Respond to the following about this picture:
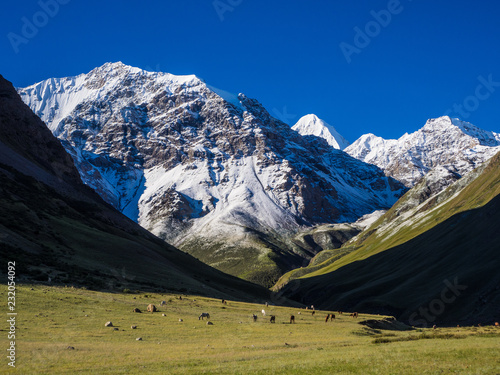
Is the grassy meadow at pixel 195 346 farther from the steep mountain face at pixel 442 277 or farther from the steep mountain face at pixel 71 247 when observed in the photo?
the steep mountain face at pixel 442 277

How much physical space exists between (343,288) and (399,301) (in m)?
55.9

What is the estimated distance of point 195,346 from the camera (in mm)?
38469

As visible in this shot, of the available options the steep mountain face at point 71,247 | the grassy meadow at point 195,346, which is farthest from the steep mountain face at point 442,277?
the grassy meadow at point 195,346

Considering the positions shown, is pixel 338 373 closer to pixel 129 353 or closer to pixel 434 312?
pixel 129 353

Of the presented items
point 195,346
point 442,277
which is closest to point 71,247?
point 195,346

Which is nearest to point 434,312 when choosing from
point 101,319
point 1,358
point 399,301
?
point 399,301

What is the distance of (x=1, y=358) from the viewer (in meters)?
29.6

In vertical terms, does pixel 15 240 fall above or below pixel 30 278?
above

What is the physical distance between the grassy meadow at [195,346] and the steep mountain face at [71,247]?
18.1 metres

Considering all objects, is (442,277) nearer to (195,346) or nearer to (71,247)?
(71,247)

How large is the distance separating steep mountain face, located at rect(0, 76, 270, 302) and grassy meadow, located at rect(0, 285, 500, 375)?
1814cm

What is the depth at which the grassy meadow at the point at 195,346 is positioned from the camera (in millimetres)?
28203

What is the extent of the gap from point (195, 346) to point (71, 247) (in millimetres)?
76185

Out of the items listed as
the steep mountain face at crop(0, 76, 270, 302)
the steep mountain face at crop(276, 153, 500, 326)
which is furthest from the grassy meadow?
the steep mountain face at crop(276, 153, 500, 326)
